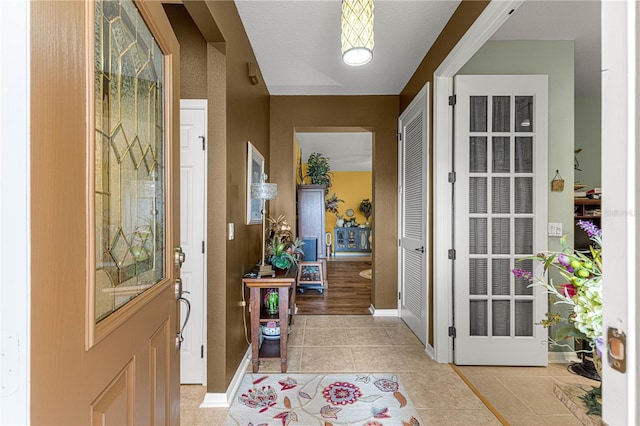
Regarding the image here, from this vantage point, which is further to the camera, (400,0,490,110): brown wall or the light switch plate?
the light switch plate

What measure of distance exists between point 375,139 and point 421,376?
105 inches

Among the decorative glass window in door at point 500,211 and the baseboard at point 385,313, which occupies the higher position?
the decorative glass window in door at point 500,211

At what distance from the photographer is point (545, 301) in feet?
8.00

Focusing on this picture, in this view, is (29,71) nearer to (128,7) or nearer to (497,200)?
(128,7)

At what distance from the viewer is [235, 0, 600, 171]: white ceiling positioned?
2.19 metres

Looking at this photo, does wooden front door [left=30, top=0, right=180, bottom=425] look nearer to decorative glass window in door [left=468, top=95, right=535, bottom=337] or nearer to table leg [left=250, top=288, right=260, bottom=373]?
table leg [left=250, top=288, right=260, bottom=373]

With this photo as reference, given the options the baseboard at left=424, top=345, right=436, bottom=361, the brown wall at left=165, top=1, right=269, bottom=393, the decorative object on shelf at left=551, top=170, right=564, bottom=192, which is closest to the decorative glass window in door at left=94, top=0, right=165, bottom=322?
the brown wall at left=165, top=1, right=269, bottom=393

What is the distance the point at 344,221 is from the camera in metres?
9.32

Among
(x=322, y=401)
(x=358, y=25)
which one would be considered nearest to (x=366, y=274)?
(x=322, y=401)

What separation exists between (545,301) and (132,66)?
3.13 m

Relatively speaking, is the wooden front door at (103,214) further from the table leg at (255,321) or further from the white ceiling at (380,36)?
the white ceiling at (380,36)

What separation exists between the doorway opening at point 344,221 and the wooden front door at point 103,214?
2.94m

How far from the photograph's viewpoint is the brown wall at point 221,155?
6.26 ft

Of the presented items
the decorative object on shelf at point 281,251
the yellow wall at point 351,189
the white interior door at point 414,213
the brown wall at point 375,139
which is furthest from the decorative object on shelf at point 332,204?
the decorative object on shelf at point 281,251
